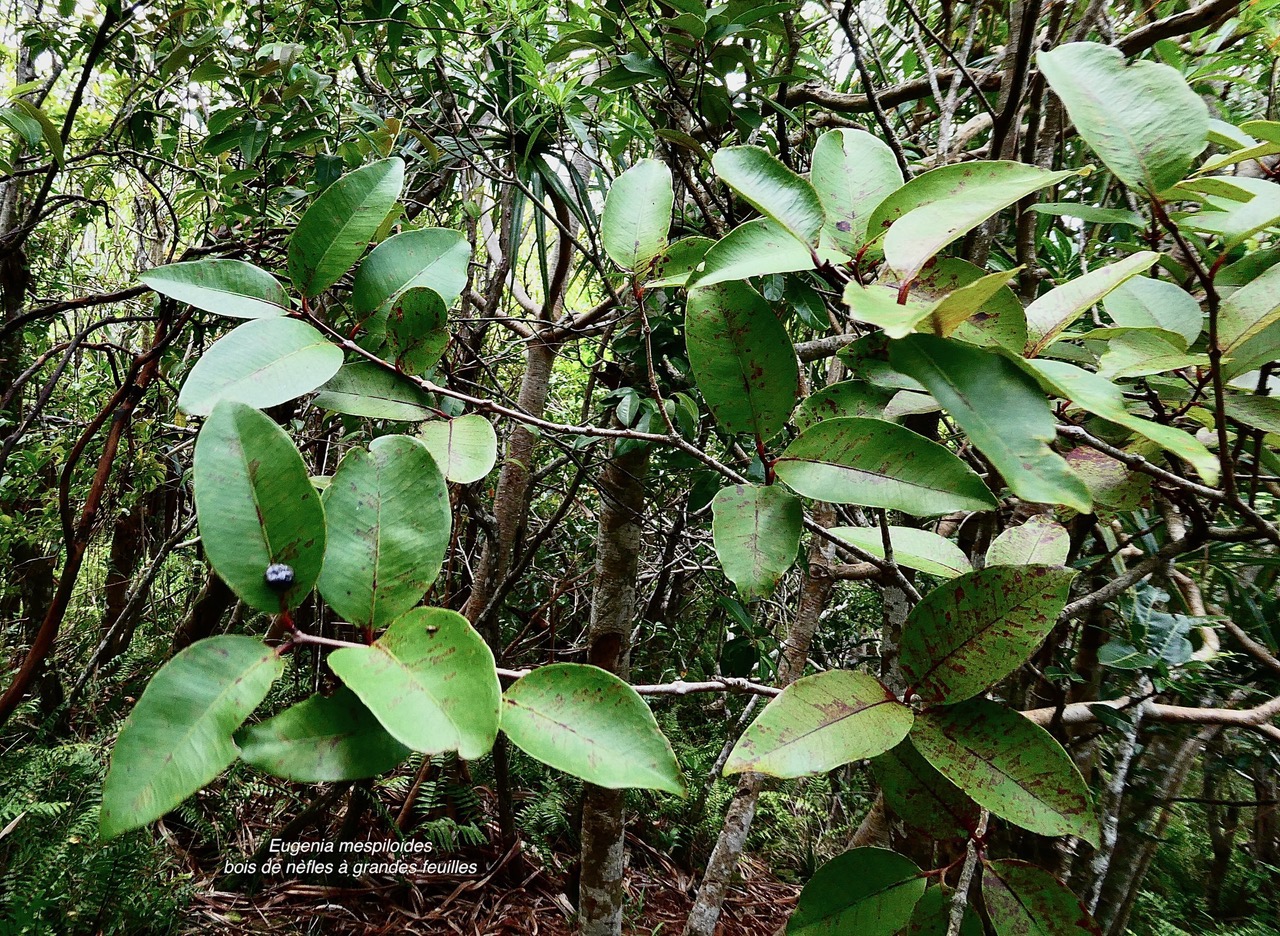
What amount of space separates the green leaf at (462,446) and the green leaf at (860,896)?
273 mm

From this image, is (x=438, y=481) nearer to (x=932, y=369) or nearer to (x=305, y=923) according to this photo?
(x=932, y=369)

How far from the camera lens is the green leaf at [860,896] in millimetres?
314

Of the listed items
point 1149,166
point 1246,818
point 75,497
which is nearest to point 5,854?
point 75,497

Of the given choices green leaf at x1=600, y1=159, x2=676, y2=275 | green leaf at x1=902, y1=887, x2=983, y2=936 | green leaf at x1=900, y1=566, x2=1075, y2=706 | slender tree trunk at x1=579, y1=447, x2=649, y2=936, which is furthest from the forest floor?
green leaf at x1=600, y1=159, x2=676, y2=275

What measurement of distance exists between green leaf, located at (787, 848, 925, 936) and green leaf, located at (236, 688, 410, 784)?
22 cm

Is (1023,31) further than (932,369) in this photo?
Yes

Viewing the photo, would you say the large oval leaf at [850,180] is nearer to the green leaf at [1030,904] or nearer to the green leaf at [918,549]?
the green leaf at [918,549]

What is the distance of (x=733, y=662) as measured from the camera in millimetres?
1046

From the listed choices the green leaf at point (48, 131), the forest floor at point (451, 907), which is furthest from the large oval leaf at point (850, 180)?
the forest floor at point (451, 907)

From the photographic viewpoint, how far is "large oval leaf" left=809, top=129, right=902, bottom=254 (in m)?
0.32

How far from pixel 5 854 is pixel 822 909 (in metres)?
2.00

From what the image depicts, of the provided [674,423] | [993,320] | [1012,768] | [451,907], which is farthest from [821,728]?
[451,907]

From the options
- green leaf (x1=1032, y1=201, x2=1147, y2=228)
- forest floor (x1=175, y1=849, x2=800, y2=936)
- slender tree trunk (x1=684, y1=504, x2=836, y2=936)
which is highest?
green leaf (x1=1032, y1=201, x2=1147, y2=228)

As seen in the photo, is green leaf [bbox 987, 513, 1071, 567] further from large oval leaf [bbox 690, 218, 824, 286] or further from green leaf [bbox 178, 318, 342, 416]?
green leaf [bbox 178, 318, 342, 416]
